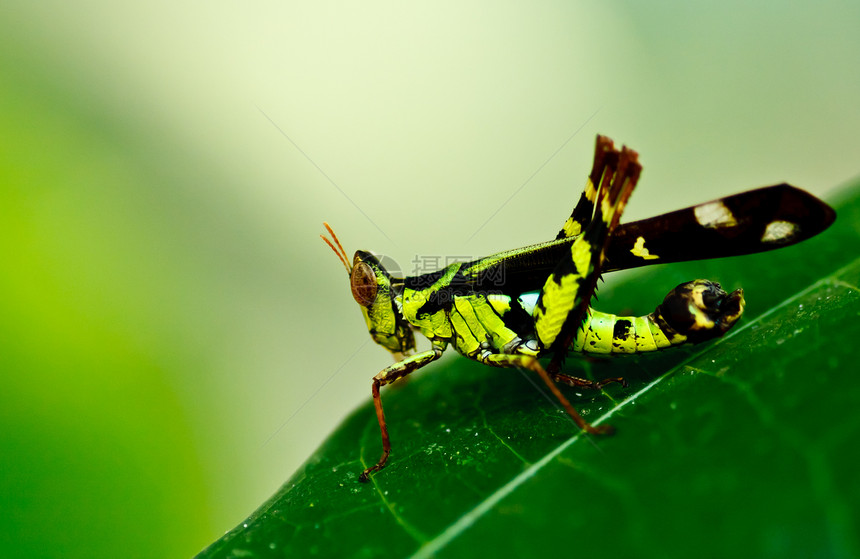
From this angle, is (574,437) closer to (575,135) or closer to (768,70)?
(575,135)

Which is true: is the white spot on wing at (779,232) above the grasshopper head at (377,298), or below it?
below

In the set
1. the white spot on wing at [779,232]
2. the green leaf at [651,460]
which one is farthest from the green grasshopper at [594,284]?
the green leaf at [651,460]

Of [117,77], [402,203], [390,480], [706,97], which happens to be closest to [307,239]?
[402,203]

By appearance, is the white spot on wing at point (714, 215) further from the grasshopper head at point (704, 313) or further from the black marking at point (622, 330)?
the black marking at point (622, 330)

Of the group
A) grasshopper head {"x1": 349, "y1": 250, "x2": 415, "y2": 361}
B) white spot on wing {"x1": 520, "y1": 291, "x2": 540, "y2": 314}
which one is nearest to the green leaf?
white spot on wing {"x1": 520, "y1": 291, "x2": 540, "y2": 314}

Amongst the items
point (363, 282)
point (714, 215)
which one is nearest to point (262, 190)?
point (363, 282)

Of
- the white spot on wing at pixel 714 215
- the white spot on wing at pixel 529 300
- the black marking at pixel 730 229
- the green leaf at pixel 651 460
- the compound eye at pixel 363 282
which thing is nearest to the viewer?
the green leaf at pixel 651 460

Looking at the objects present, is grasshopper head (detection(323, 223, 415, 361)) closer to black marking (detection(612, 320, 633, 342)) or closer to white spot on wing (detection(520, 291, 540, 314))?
white spot on wing (detection(520, 291, 540, 314))
